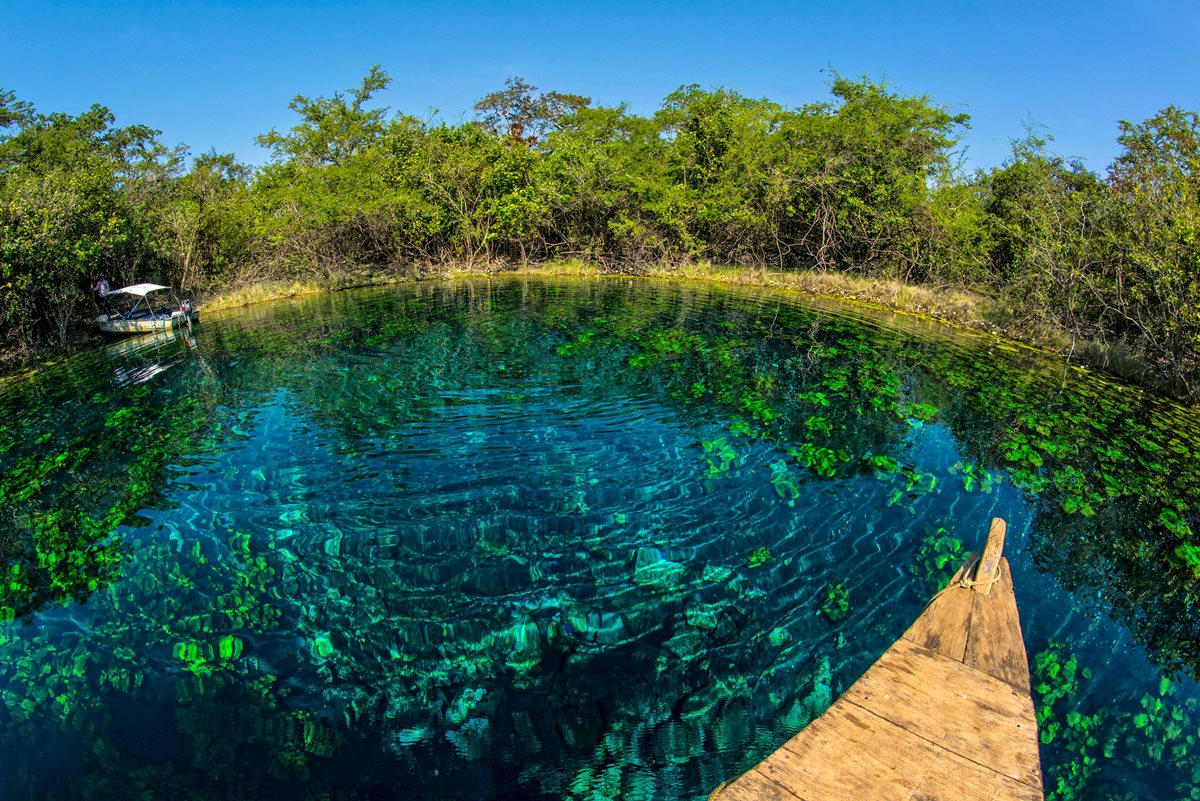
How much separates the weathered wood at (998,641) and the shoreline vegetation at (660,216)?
41.5ft

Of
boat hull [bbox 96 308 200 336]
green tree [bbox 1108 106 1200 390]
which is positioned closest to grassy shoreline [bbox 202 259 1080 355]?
green tree [bbox 1108 106 1200 390]

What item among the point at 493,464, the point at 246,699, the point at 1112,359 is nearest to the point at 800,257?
the point at 1112,359

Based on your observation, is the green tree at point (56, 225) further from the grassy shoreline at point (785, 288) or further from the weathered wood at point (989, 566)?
the weathered wood at point (989, 566)

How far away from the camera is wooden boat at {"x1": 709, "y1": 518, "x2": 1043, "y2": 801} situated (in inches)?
132

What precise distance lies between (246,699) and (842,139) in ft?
100

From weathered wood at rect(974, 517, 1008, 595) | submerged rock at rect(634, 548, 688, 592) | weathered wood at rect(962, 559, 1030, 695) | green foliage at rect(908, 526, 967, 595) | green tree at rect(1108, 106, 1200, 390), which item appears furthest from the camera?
green tree at rect(1108, 106, 1200, 390)

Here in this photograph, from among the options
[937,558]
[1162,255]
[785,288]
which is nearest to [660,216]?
[785,288]

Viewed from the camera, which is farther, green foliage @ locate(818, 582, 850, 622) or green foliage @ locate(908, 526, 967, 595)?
green foliage @ locate(908, 526, 967, 595)

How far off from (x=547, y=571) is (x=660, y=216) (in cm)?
2945

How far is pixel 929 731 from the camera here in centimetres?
380

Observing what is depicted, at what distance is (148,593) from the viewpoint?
22.2ft

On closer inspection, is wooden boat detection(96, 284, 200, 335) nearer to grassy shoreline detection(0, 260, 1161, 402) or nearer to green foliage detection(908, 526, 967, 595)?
grassy shoreline detection(0, 260, 1161, 402)

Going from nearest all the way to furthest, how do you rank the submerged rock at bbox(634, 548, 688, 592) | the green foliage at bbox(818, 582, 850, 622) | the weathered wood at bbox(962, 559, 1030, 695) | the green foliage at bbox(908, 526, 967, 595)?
1. the weathered wood at bbox(962, 559, 1030, 695)
2. the green foliage at bbox(818, 582, 850, 622)
3. the submerged rock at bbox(634, 548, 688, 592)
4. the green foliage at bbox(908, 526, 967, 595)

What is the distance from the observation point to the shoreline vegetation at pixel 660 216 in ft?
54.2
